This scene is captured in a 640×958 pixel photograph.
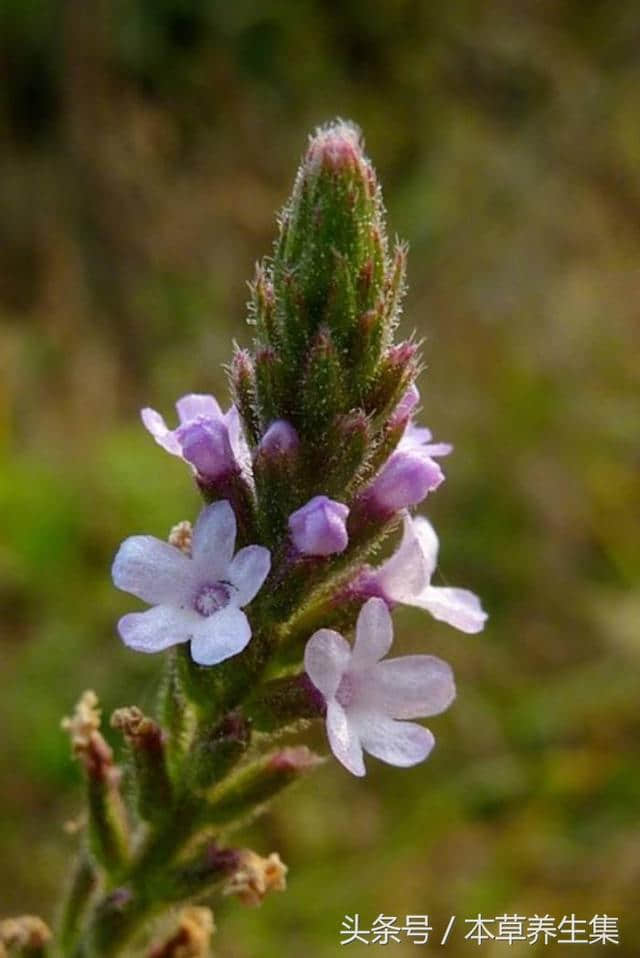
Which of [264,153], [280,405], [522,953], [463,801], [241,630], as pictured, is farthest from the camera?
[264,153]

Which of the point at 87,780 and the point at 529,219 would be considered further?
the point at 529,219

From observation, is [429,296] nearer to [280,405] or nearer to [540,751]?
[540,751]

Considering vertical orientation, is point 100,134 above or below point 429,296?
above

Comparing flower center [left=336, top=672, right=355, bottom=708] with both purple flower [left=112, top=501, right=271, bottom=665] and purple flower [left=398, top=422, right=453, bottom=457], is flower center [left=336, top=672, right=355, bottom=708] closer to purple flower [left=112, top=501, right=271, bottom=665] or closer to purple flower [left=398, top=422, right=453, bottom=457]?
purple flower [left=112, top=501, right=271, bottom=665]

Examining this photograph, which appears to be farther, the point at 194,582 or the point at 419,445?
the point at 419,445

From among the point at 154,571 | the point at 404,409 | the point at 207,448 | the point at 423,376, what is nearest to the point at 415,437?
the point at 404,409

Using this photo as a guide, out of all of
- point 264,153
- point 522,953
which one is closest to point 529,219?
point 264,153

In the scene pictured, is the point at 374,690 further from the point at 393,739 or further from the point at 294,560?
the point at 294,560
